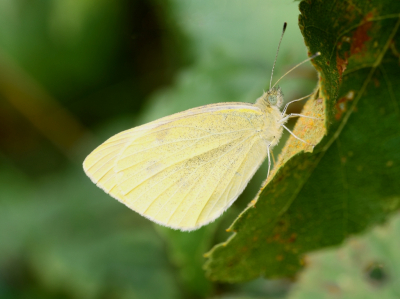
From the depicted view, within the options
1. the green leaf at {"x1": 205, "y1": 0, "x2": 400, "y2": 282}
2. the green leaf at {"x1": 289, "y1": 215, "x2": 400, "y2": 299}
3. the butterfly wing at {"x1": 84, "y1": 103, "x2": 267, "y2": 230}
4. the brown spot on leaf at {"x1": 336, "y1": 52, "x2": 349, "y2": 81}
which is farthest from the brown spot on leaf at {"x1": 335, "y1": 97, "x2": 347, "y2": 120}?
the green leaf at {"x1": 289, "y1": 215, "x2": 400, "y2": 299}

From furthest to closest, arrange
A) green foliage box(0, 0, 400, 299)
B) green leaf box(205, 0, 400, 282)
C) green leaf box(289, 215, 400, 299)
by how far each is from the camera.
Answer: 1. green leaf box(289, 215, 400, 299)
2. green foliage box(0, 0, 400, 299)
3. green leaf box(205, 0, 400, 282)

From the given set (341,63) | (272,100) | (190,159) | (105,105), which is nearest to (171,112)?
(190,159)

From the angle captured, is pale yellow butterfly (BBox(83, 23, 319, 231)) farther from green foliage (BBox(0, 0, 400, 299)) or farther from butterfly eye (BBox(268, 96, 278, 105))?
green foliage (BBox(0, 0, 400, 299))

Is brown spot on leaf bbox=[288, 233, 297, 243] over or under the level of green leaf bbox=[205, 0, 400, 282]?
under

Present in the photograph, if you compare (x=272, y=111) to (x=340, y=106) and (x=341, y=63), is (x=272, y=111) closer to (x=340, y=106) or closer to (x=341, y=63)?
(x=340, y=106)

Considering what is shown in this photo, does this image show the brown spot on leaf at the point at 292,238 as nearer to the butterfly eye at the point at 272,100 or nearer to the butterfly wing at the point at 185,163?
the butterfly wing at the point at 185,163

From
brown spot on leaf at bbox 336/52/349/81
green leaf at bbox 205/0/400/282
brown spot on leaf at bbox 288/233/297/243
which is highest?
brown spot on leaf at bbox 336/52/349/81
